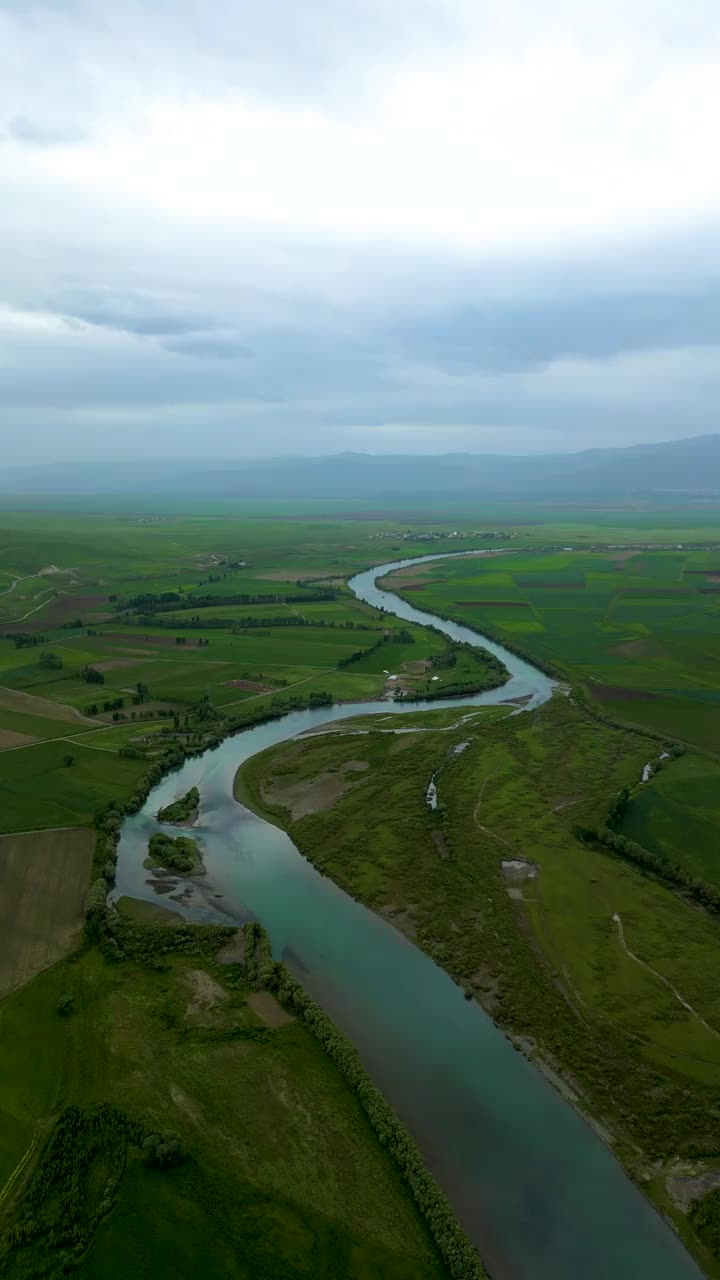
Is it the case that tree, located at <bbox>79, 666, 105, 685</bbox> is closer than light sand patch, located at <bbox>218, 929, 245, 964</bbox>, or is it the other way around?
light sand patch, located at <bbox>218, 929, 245, 964</bbox>

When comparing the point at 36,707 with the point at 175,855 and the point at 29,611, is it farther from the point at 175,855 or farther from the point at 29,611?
the point at 29,611

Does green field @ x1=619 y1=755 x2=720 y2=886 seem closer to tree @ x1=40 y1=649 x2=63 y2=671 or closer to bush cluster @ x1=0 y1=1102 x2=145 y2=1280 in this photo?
bush cluster @ x1=0 y1=1102 x2=145 y2=1280

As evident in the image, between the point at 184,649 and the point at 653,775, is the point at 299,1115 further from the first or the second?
the point at 184,649

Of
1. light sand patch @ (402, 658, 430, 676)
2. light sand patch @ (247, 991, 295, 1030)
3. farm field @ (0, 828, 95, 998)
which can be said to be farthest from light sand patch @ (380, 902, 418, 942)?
light sand patch @ (402, 658, 430, 676)

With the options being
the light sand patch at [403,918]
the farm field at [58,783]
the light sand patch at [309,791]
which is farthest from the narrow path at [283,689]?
the light sand patch at [403,918]

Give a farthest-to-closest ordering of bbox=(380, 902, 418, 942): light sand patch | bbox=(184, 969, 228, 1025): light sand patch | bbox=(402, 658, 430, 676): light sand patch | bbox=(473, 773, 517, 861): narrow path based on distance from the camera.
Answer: bbox=(402, 658, 430, 676): light sand patch, bbox=(473, 773, 517, 861): narrow path, bbox=(380, 902, 418, 942): light sand patch, bbox=(184, 969, 228, 1025): light sand patch

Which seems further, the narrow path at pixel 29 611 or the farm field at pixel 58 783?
the narrow path at pixel 29 611

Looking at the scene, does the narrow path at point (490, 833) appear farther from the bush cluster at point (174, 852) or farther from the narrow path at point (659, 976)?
the bush cluster at point (174, 852)

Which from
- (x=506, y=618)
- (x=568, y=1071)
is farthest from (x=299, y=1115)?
(x=506, y=618)
